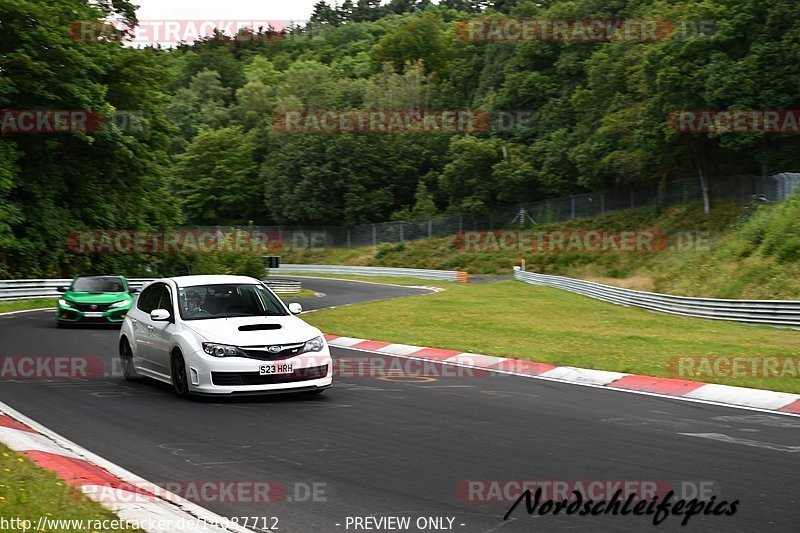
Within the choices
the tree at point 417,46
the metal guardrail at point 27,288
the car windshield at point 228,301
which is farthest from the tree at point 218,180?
the car windshield at point 228,301

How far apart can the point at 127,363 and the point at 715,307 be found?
20625 millimetres

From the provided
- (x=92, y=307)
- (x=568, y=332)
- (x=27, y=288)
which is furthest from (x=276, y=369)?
(x=27, y=288)

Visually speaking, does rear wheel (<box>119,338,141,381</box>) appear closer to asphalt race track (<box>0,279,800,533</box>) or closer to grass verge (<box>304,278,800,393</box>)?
asphalt race track (<box>0,279,800,533</box>)

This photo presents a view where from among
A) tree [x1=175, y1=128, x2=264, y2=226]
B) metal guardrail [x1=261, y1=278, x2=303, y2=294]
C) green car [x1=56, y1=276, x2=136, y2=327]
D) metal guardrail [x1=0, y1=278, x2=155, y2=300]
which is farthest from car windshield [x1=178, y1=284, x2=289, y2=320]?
tree [x1=175, y1=128, x2=264, y2=226]

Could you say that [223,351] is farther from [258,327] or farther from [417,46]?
[417,46]

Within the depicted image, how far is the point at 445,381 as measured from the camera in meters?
14.6

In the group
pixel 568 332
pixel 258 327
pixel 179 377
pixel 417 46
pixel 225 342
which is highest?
pixel 417 46

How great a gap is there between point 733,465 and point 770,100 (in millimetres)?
44002

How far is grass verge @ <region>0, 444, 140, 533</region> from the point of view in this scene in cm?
577

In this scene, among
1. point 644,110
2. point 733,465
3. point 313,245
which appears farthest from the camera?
point 313,245

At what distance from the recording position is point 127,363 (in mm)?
14102

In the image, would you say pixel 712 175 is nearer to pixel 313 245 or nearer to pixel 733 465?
pixel 313 245

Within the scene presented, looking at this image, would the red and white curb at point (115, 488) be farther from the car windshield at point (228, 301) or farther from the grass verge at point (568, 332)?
the grass verge at point (568, 332)

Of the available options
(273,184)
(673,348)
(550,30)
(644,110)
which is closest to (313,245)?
(273,184)
